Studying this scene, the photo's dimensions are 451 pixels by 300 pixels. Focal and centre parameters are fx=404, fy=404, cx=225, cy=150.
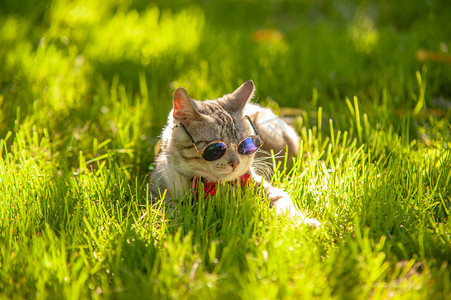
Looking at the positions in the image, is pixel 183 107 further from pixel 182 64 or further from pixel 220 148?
pixel 182 64

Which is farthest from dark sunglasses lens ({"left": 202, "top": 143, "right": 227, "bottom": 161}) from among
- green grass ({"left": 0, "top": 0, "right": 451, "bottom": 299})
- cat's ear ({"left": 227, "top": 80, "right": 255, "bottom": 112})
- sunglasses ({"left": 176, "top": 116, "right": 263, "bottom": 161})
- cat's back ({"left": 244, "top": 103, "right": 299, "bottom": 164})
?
cat's back ({"left": 244, "top": 103, "right": 299, "bottom": 164})

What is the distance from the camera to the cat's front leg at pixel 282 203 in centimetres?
193

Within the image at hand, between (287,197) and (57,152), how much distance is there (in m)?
1.51

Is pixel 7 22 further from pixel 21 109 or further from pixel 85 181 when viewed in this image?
pixel 85 181

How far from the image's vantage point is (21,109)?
3.00 m

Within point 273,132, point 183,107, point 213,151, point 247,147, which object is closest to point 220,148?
point 213,151

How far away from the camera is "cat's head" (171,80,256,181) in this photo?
206cm

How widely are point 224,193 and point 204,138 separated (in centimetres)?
30

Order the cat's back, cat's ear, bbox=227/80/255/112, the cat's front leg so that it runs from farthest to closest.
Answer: the cat's back
cat's ear, bbox=227/80/255/112
the cat's front leg

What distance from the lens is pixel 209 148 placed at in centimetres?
202

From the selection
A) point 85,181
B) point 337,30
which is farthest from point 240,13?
point 85,181

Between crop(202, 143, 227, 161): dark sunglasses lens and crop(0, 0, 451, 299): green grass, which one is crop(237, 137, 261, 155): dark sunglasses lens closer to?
crop(202, 143, 227, 161): dark sunglasses lens

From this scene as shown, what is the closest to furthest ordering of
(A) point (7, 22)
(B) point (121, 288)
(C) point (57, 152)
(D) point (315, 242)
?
(B) point (121, 288) → (D) point (315, 242) → (C) point (57, 152) → (A) point (7, 22)

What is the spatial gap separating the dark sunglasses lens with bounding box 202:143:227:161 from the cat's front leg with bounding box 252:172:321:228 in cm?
28
